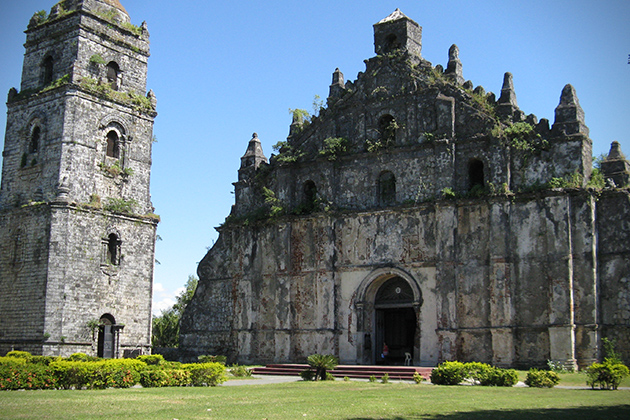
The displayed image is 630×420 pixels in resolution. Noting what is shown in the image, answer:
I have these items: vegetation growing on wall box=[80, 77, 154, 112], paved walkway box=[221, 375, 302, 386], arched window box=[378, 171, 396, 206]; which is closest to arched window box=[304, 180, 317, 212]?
arched window box=[378, 171, 396, 206]

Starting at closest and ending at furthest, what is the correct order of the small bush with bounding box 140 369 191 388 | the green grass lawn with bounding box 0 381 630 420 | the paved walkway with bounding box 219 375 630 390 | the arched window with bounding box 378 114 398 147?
1. the green grass lawn with bounding box 0 381 630 420
2. the small bush with bounding box 140 369 191 388
3. the paved walkway with bounding box 219 375 630 390
4. the arched window with bounding box 378 114 398 147

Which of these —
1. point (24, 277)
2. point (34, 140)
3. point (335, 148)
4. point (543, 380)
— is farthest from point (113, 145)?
point (543, 380)

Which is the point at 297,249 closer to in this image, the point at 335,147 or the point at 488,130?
the point at 335,147

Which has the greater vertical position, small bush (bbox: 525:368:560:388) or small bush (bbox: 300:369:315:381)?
small bush (bbox: 525:368:560:388)

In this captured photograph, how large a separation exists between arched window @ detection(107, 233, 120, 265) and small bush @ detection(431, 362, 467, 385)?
19021mm

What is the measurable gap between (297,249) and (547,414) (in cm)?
1903

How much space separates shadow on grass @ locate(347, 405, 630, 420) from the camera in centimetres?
1327

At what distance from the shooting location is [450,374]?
71.9 ft

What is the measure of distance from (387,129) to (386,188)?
8.26 ft

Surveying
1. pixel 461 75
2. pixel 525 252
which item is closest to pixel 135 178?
pixel 461 75

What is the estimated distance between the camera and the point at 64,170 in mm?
34188

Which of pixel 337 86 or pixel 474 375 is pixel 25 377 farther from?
pixel 337 86

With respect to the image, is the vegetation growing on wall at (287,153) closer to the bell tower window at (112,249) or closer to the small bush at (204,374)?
the bell tower window at (112,249)

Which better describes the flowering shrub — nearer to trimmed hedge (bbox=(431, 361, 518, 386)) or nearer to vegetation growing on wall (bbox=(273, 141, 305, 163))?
trimmed hedge (bbox=(431, 361, 518, 386))
